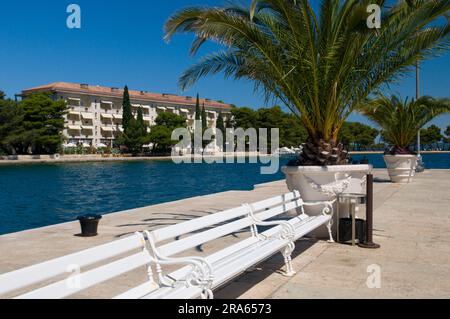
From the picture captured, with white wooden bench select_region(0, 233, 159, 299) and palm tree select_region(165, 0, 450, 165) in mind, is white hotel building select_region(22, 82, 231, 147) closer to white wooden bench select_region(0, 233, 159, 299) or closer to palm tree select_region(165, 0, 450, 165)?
palm tree select_region(165, 0, 450, 165)

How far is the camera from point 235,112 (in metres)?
98.8

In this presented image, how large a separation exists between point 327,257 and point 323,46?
3.73 meters

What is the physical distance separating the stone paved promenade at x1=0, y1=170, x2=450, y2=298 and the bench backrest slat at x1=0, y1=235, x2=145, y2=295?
1.58 meters

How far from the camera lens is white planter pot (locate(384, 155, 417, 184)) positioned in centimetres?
1952

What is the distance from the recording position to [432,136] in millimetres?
133000

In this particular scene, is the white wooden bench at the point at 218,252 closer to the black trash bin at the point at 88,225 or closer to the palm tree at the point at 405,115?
the black trash bin at the point at 88,225

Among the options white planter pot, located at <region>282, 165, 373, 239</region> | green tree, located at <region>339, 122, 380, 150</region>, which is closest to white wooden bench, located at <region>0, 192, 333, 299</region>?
white planter pot, located at <region>282, 165, 373, 239</region>

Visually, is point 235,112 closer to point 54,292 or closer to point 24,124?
point 24,124

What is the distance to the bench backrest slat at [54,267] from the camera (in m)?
2.50

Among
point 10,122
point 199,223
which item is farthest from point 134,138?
point 199,223

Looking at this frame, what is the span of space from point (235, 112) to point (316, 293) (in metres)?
94.8

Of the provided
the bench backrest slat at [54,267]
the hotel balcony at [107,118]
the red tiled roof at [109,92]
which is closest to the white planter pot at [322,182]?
the bench backrest slat at [54,267]

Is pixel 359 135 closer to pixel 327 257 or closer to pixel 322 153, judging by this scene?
pixel 322 153

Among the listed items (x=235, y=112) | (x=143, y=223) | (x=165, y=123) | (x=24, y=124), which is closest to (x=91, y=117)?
(x=165, y=123)
